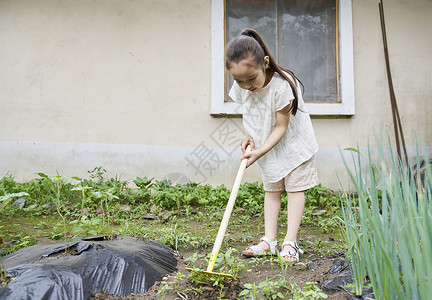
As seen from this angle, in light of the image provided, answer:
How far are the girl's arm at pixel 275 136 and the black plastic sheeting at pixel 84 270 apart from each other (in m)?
0.73

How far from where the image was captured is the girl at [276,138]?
2.20 metres

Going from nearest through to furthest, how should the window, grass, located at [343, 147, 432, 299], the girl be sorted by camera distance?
grass, located at [343, 147, 432, 299] → the girl → the window

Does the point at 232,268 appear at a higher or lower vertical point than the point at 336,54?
lower

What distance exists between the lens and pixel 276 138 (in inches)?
88.5

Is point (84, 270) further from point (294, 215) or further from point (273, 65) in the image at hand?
point (273, 65)

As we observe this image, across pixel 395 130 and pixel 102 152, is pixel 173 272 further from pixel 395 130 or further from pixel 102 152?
pixel 395 130

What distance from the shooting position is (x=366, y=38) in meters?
4.69

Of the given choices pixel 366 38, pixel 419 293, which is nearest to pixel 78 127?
pixel 366 38

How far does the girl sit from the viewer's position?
7.22 ft

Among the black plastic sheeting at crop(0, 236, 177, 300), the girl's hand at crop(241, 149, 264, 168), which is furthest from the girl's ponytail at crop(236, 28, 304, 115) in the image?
the black plastic sheeting at crop(0, 236, 177, 300)

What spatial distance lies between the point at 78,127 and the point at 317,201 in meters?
2.90

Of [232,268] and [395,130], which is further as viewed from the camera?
[395,130]

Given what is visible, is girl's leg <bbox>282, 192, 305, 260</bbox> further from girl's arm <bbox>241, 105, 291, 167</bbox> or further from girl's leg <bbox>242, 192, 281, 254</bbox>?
girl's arm <bbox>241, 105, 291, 167</bbox>

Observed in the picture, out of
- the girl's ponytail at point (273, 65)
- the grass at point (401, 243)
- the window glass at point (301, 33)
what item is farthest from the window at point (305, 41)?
the grass at point (401, 243)
